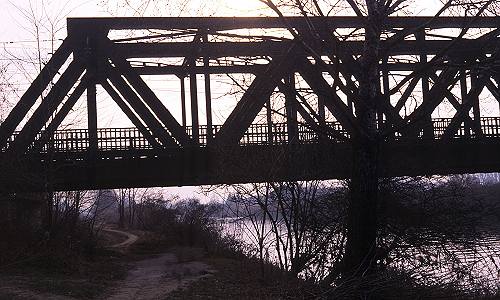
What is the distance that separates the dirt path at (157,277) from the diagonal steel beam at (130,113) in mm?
4172

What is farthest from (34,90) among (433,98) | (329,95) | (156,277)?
(433,98)

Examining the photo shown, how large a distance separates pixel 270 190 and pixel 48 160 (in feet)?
29.5

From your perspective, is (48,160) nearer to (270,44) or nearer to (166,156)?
(166,156)

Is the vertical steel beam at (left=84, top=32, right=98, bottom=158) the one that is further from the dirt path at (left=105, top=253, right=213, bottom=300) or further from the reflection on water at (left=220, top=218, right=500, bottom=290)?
the reflection on water at (left=220, top=218, right=500, bottom=290)

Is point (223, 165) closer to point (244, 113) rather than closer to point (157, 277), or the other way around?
point (244, 113)

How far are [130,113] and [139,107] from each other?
1.09 m

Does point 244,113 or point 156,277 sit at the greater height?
point 244,113

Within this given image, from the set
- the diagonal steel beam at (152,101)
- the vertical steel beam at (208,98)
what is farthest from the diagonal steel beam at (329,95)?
the diagonal steel beam at (152,101)

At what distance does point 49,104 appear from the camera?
61.0ft

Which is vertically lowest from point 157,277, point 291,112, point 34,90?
point 157,277

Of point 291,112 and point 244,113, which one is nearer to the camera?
point 291,112

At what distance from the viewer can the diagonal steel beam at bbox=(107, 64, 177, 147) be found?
18.5 m

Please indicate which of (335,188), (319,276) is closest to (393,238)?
(335,188)

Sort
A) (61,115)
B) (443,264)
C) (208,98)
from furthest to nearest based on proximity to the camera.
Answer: (208,98), (61,115), (443,264)
